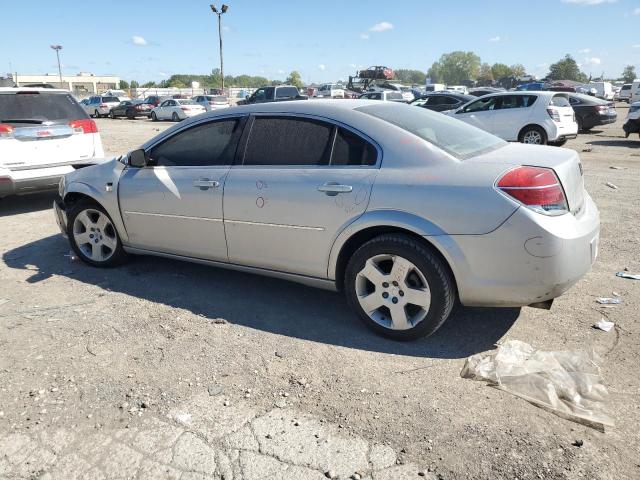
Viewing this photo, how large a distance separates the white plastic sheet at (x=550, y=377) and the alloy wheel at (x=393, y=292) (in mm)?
471

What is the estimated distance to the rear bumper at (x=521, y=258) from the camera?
3.05 m

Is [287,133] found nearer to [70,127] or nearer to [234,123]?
[234,123]

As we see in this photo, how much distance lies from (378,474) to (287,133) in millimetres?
2500

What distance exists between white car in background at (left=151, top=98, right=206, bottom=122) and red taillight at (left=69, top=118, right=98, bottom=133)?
889 inches

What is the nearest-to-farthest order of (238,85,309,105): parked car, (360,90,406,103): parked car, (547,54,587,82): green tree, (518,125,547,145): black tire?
1. (518,125,547,145): black tire
2. (360,90,406,103): parked car
3. (238,85,309,105): parked car
4. (547,54,587,82): green tree

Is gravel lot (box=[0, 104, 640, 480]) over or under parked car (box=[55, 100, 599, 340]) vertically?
under

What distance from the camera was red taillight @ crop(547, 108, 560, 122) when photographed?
1323 cm

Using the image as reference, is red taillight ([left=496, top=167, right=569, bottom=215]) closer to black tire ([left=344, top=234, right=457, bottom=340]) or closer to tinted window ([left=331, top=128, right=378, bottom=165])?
black tire ([left=344, top=234, right=457, bottom=340])

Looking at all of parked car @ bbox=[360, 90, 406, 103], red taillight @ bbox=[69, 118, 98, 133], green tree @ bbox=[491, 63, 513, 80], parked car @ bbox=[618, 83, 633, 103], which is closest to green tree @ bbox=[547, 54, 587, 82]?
green tree @ bbox=[491, 63, 513, 80]

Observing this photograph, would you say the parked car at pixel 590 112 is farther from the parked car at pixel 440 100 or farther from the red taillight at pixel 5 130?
the red taillight at pixel 5 130

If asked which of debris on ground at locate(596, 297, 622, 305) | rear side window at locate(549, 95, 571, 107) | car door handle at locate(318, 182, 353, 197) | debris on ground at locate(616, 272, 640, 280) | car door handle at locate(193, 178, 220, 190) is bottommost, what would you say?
debris on ground at locate(596, 297, 622, 305)

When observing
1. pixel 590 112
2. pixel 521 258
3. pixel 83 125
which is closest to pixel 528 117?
pixel 590 112

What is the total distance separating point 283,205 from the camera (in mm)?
3797

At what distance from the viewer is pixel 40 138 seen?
7.17 m
